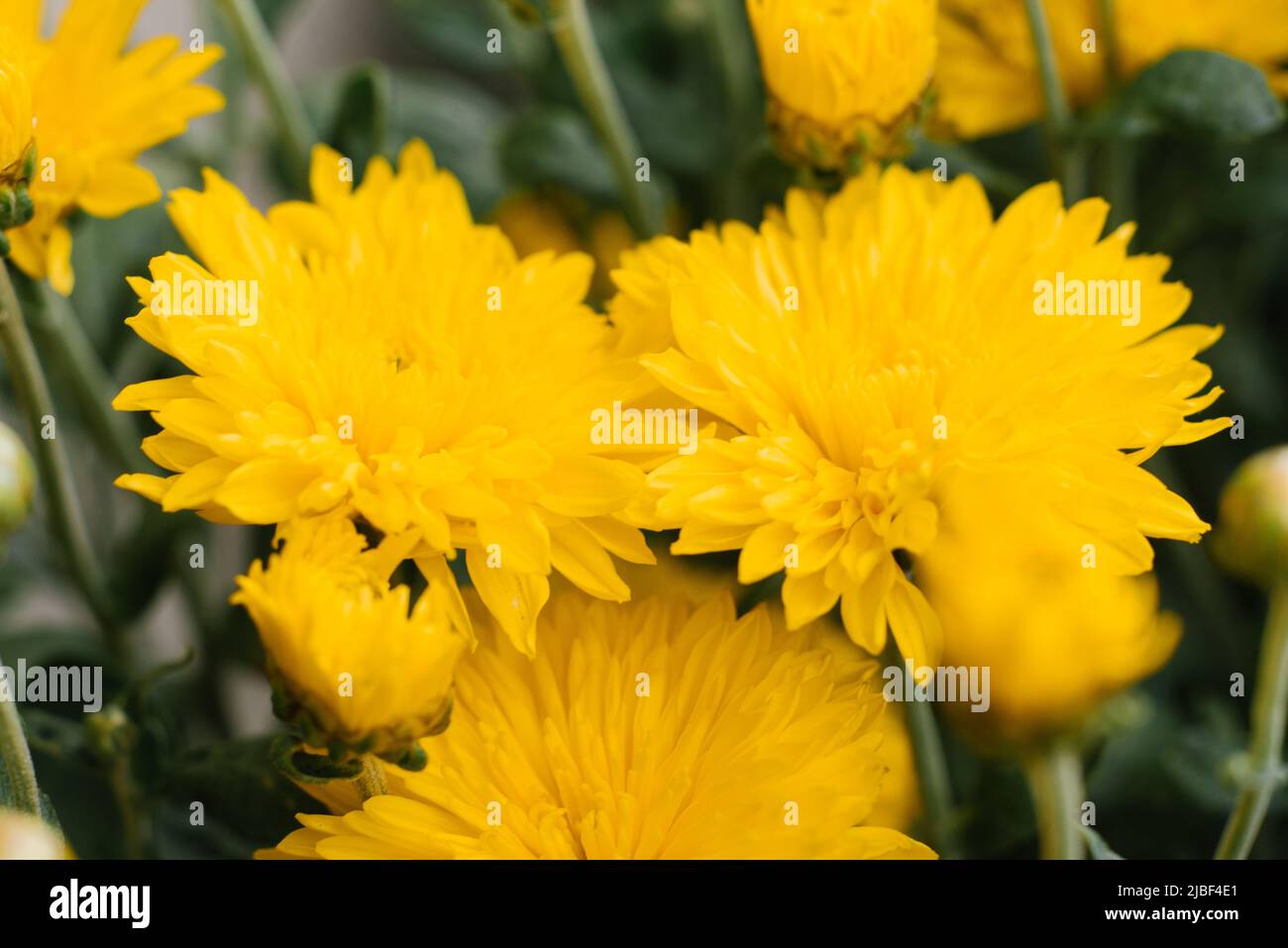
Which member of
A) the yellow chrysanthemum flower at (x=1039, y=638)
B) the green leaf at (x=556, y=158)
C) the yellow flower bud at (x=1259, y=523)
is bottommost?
the yellow chrysanthemum flower at (x=1039, y=638)

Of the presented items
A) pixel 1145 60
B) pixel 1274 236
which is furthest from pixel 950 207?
pixel 1274 236

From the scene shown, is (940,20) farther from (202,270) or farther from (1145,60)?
(202,270)

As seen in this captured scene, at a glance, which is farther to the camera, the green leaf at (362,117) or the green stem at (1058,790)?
the green leaf at (362,117)

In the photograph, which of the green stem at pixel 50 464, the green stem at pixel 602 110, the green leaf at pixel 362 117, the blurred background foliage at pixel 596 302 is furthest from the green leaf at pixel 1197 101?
the green stem at pixel 50 464

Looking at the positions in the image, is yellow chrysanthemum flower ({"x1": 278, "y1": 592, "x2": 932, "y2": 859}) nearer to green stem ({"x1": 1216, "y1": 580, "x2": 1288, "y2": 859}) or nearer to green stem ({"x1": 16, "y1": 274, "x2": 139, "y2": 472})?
green stem ({"x1": 1216, "y1": 580, "x2": 1288, "y2": 859})

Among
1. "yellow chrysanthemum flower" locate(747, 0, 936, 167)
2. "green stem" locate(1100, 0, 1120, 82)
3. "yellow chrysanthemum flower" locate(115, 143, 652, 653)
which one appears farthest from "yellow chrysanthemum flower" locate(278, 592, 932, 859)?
"green stem" locate(1100, 0, 1120, 82)

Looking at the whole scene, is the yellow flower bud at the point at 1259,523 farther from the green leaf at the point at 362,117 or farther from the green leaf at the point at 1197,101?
the green leaf at the point at 362,117
